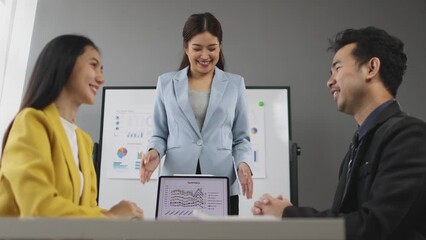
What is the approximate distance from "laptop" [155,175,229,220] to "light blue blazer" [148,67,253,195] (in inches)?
5.0

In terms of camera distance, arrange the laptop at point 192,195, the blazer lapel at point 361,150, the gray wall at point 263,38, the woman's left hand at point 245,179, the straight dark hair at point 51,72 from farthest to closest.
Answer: the gray wall at point 263,38
the woman's left hand at point 245,179
the laptop at point 192,195
the blazer lapel at point 361,150
the straight dark hair at point 51,72

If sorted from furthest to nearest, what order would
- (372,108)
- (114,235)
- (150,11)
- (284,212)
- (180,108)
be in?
(150,11) < (180,108) < (372,108) < (284,212) < (114,235)

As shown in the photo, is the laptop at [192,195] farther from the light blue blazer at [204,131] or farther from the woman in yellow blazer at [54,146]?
the woman in yellow blazer at [54,146]

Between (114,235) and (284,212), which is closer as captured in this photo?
(114,235)

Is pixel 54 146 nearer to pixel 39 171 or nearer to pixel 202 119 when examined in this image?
pixel 39 171

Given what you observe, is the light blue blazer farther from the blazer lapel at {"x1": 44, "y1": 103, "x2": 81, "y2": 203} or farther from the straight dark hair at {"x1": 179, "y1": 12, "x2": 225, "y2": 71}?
the blazer lapel at {"x1": 44, "y1": 103, "x2": 81, "y2": 203}

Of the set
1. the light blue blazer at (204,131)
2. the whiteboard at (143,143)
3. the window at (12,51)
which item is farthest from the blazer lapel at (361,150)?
the window at (12,51)

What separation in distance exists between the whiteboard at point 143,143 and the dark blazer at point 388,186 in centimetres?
151

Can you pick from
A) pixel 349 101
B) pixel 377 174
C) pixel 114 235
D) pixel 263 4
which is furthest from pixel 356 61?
pixel 263 4

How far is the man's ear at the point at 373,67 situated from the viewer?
56.0 inches

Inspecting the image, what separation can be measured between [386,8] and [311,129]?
3.62 feet

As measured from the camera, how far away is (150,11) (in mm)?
3217

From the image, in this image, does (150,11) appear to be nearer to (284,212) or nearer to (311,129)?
(311,129)

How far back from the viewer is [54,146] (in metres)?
1.04
